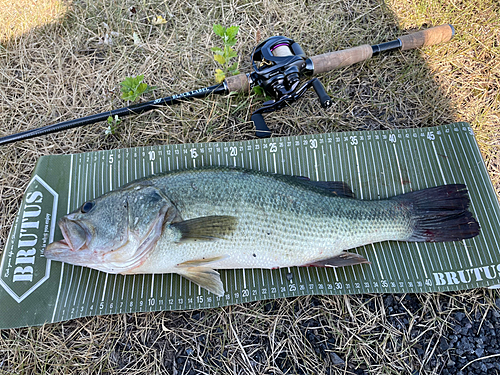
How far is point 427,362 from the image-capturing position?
291cm

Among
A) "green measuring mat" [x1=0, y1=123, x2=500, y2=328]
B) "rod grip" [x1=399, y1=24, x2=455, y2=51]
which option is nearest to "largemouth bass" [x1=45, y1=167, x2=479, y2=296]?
"green measuring mat" [x1=0, y1=123, x2=500, y2=328]

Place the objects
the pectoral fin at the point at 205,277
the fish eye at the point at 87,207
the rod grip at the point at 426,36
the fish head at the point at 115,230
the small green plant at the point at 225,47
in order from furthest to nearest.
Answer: the rod grip at the point at 426,36 < the small green plant at the point at 225,47 < the pectoral fin at the point at 205,277 < the fish eye at the point at 87,207 < the fish head at the point at 115,230

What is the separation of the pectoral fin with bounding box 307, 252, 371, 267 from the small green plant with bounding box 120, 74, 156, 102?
292 centimetres

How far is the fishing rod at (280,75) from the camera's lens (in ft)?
11.0

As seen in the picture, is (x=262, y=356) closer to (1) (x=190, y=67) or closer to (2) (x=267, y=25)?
(1) (x=190, y=67)

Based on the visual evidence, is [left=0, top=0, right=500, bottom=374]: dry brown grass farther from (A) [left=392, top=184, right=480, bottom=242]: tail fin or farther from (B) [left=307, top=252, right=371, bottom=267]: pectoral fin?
(A) [left=392, top=184, right=480, bottom=242]: tail fin

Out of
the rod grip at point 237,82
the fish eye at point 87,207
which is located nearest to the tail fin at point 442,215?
the rod grip at point 237,82

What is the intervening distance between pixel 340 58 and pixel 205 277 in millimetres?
3209

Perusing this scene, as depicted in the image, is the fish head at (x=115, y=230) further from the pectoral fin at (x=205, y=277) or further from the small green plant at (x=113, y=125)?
the small green plant at (x=113, y=125)

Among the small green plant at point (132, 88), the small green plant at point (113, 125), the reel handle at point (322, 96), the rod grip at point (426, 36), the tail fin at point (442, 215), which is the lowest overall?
the tail fin at point (442, 215)

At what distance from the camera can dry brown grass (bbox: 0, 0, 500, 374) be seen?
9.79 ft

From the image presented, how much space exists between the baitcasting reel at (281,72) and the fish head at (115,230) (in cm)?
181

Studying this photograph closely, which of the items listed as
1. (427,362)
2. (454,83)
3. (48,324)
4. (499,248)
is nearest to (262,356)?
(427,362)

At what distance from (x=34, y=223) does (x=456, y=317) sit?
4.70m
